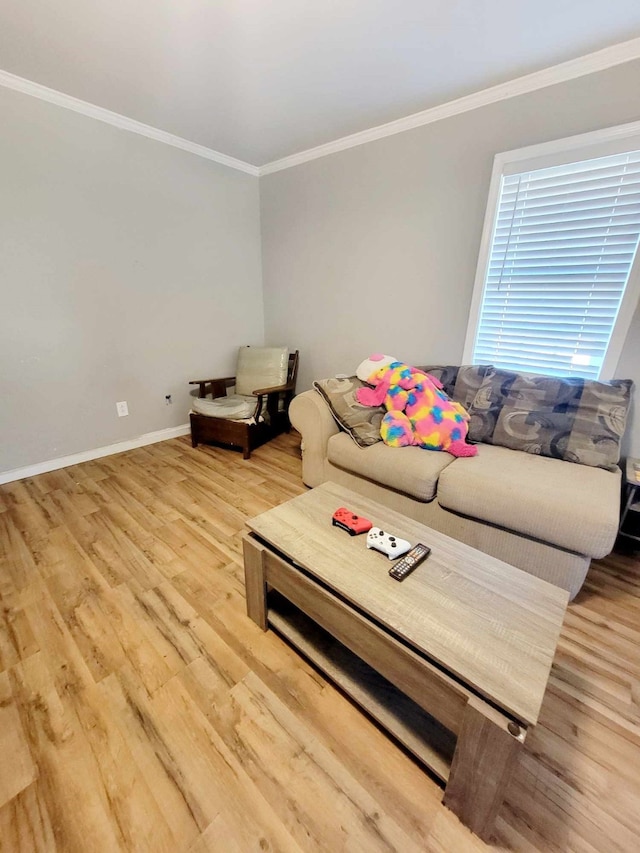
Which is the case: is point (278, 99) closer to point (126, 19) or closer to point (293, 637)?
point (126, 19)

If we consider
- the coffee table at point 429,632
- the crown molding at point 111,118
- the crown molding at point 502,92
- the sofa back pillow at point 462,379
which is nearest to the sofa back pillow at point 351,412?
the sofa back pillow at point 462,379

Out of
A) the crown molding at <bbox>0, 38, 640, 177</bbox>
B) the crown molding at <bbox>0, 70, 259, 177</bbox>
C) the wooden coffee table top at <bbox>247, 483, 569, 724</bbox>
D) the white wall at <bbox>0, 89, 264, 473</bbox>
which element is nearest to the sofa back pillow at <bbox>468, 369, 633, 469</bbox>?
the wooden coffee table top at <bbox>247, 483, 569, 724</bbox>

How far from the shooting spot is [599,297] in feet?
6.07

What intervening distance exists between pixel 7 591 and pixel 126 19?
99.6 inches

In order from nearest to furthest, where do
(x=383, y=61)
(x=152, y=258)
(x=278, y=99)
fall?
(x=383, y=61), (x=278, y=99), (x=152, y=258)

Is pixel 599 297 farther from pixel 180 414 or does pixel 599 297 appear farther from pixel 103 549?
pixel 180 414

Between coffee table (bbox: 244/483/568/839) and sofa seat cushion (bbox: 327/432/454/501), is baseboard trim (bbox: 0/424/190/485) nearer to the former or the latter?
sofa seat cushion (bbox: 327/432/454/501)

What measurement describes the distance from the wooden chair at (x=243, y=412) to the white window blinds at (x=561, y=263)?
1.69m

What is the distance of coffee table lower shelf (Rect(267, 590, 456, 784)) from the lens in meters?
0.94

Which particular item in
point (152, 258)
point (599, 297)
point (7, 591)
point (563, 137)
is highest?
point (563, 137)

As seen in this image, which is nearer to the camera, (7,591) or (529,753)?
(529,753)

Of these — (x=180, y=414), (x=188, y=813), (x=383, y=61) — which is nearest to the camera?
(x=188, y=813)

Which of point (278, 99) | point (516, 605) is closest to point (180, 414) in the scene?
point (278, 99)

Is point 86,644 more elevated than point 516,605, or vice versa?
point 516,605
